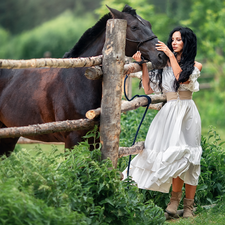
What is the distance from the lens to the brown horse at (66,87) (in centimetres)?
302

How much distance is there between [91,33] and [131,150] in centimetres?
118

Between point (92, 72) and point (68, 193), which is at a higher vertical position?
point (92, 72)

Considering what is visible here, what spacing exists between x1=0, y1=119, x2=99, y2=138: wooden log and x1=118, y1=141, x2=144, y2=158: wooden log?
340 mm

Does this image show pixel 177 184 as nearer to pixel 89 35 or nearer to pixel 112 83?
pixel 112 83

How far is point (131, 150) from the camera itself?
9.37 ft

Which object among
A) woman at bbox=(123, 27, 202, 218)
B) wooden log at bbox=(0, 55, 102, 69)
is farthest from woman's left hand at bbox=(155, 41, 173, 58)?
wooden log at bbox=(0, 55, 102, 69)

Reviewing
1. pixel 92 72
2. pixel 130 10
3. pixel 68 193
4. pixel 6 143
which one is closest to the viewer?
pixel 68 193

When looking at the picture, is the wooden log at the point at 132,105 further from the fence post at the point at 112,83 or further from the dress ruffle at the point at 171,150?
the dress ruffle at the point at 171,150

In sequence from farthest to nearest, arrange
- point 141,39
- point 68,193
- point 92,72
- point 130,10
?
1. point 130,10
2. point 141,39
3. point 92,72
4. point 68,193

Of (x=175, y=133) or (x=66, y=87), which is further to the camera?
(x=66, y=87)

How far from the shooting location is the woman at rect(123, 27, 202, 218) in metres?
2.86

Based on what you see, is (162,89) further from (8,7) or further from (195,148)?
(8,7)

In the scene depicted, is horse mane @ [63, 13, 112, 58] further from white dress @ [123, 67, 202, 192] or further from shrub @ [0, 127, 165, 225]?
shrub @ [0, 127, 165, 225]

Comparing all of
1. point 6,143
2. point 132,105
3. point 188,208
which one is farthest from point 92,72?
point 6,143
